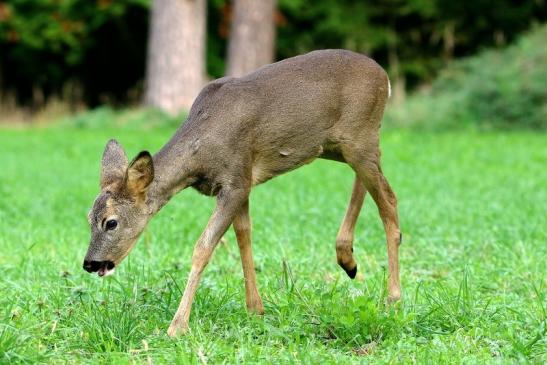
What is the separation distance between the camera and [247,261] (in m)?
5.79

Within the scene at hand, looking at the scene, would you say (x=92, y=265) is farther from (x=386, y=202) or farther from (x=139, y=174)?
(x=386, y=202)

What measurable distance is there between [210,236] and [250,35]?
52.4 ft

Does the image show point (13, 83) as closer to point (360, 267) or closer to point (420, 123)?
point (420, 123)

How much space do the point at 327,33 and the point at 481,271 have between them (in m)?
22.3

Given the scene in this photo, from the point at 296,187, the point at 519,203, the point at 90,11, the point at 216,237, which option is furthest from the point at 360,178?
the point at 90,11

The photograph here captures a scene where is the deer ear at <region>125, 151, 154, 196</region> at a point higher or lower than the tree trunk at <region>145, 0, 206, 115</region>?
higher

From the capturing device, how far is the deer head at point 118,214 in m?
5.29

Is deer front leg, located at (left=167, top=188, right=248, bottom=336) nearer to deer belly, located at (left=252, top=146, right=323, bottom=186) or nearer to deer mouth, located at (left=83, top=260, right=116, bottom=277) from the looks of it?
deer belly, located at (left=252, top=146, right=323, bottom=186)

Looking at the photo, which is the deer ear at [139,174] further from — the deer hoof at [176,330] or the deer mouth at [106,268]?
the deer hoof at [176,330]

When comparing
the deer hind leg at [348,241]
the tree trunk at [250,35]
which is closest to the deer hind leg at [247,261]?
the deer hind leg at [348,241]

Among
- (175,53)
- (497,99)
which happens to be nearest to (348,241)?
(497,99)

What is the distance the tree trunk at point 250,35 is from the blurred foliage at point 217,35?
5271 mm

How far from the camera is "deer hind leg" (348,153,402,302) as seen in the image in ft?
19.7

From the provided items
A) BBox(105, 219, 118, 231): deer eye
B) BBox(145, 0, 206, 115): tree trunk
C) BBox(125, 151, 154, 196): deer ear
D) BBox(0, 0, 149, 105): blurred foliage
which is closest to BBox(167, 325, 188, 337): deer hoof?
BBox(105, 219, 118, 231): deer eye
